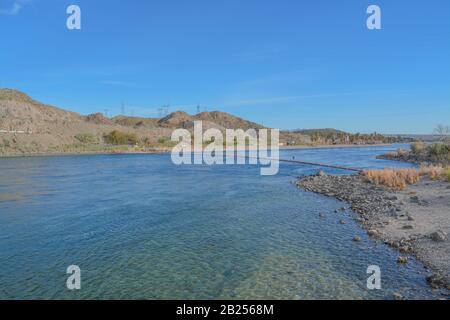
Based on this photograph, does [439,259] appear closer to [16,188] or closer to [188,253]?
[188,253]

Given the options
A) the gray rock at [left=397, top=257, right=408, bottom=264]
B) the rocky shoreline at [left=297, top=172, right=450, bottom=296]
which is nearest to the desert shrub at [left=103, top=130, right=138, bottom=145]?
the rocky shoreline at [left=297, top=172, right=450, bottom=296]

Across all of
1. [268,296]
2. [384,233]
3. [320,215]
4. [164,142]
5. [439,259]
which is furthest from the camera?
[164,142]

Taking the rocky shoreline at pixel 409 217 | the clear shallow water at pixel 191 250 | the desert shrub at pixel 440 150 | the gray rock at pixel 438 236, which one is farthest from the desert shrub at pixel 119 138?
the gray rock at pixel 438 236

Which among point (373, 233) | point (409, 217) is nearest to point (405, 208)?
point (409, 217)

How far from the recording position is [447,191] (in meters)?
17.3

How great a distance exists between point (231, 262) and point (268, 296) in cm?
223

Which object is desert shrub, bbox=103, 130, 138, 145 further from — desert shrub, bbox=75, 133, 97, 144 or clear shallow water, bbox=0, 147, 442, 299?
clear shallow water, bbox=0, 147, 442, 299

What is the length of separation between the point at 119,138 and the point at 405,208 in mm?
86577

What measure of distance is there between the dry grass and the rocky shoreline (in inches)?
22.9

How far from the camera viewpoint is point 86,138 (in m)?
86.3

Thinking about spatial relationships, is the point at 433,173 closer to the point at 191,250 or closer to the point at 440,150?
the point at 191,250

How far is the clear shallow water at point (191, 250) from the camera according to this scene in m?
7.97

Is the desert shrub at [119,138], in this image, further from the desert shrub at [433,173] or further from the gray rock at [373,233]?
the gray rock at [373,233]

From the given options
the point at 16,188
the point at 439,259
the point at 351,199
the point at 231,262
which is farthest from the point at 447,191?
the point at 16,188
